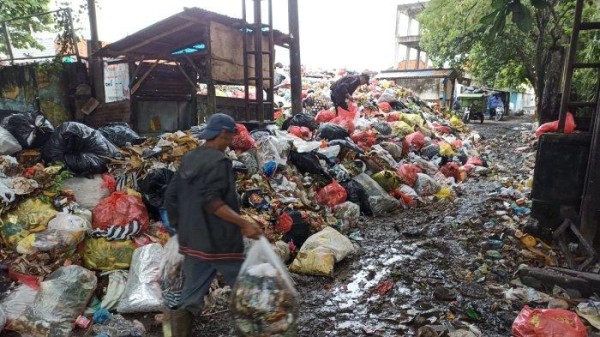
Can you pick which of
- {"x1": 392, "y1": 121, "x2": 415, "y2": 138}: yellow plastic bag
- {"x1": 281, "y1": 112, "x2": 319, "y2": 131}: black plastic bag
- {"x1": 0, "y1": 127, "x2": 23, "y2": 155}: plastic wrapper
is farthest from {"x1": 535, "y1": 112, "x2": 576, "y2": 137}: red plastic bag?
{"x1": 0, "y1": 127, "x2": 23, "y2": 155}: plastic wrapper

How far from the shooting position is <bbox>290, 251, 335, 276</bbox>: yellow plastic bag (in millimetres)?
3496

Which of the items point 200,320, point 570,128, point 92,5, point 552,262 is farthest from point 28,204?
point 92,5

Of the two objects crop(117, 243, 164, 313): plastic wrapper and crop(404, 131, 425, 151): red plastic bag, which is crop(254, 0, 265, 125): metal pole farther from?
crop(117, 243, 164, 313): plastic wrapper

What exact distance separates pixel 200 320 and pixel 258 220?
46.9 inches

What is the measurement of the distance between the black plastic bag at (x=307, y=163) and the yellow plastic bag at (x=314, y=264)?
1858 millimetres

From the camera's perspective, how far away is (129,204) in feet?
11.7

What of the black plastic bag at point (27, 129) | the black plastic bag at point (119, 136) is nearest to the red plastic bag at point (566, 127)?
the black plastic bag at point (119, 136)

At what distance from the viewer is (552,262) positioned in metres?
3.52

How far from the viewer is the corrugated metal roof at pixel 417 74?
1705cm

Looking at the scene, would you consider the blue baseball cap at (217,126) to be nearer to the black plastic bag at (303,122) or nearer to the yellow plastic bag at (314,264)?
the yellow plastic bag at (314,264)

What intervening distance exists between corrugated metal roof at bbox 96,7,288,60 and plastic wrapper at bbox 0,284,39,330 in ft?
14.2

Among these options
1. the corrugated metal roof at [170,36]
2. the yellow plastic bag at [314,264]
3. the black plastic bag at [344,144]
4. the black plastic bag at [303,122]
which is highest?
the corrugated metal roof at [170,36]

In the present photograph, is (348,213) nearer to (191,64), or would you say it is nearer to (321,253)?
(321,253)

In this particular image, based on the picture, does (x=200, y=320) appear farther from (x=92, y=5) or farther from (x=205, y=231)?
(x=92, y=5)
